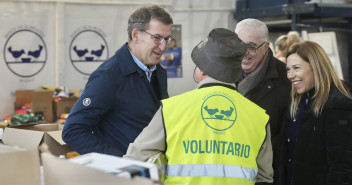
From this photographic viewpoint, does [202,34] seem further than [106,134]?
Yes

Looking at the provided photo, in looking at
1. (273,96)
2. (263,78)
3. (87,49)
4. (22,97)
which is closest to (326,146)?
(273,96)

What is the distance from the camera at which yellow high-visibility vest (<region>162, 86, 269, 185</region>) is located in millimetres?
1989

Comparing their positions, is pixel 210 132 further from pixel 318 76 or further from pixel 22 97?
pixel 22 97

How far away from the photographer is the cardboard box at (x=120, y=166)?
1.26m

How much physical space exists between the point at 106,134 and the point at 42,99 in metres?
4.81

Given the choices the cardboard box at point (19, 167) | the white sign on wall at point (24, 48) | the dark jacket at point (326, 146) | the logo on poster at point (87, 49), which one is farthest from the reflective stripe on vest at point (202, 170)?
the logo on poster at point (87, 49)

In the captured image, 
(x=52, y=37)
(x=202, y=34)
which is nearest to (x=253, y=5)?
(x=202, y=34)

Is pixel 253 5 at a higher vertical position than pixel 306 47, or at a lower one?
higher

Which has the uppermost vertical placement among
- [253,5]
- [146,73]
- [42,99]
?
[253,5]

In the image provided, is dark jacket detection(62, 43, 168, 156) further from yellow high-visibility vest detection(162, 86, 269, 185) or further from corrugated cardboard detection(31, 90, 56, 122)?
corrugated cardboard detection(31, 90, 56, 122)

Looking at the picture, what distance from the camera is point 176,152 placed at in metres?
1.99

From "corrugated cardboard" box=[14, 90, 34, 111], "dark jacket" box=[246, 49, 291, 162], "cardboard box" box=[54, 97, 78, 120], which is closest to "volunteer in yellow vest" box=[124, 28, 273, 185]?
"dark jacket" box=[246, 49, 291, 162]

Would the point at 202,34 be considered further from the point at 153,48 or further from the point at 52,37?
the point at 153,48

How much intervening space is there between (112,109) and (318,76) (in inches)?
52.0
